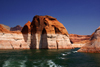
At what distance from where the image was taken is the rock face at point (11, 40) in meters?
43.5

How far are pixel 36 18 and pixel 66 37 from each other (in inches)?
655

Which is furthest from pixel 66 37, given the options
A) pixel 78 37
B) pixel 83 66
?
→ pixel 78 37

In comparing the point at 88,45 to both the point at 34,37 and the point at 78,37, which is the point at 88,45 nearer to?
the point at 34,37

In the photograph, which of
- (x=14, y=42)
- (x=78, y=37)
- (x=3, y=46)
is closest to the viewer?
(x=3, y=46)

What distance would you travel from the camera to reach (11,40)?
150 feet

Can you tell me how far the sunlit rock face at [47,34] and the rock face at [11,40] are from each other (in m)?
4.92

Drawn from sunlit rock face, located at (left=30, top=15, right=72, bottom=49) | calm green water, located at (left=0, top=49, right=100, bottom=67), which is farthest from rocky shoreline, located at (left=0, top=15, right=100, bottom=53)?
calm green water, located at (left=0, top=49, right=100, bottom=67)

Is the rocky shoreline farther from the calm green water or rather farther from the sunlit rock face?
the calm green water

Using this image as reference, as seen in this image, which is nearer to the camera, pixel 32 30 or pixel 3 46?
pixel 3 46

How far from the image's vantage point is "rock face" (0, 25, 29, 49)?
43.5m

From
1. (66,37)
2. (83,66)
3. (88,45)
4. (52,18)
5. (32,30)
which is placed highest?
(52,18)

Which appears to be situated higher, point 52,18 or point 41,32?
point 52,18

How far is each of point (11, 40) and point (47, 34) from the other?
15.3 meters

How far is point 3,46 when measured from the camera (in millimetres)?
42750
